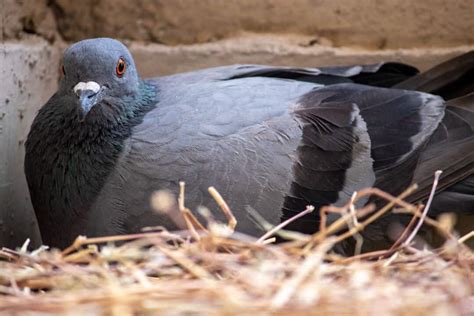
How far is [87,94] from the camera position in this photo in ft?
8.17

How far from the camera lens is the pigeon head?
8.27 feet

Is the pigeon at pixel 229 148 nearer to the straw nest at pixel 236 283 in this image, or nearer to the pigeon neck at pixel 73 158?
the pigeon neck at pixel 73 158

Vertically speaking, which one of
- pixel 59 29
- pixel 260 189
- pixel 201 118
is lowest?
pixel 260 189

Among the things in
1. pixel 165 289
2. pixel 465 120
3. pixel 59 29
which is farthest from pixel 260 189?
pixel 59 29

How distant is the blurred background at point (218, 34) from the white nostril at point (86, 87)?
48 cm

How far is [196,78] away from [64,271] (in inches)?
48.9

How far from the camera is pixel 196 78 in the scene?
9.25 ft

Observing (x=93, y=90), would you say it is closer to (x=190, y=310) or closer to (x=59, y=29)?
(x=59, y=29)

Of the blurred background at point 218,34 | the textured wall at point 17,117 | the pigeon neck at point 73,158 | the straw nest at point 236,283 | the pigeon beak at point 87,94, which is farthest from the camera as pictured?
the blurred background at point 218,34

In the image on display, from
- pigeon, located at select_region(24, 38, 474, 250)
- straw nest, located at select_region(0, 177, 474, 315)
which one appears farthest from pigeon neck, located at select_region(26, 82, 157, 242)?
straw nest, located at select_region(0, 177, 474, 315)

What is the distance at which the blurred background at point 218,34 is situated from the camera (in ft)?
9.91

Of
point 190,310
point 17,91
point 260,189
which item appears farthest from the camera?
point 17,91

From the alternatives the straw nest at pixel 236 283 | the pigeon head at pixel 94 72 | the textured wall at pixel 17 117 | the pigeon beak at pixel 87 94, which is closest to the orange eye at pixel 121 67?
the pigeon head at pixel 94 72

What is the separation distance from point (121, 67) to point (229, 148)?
19.1 inches
